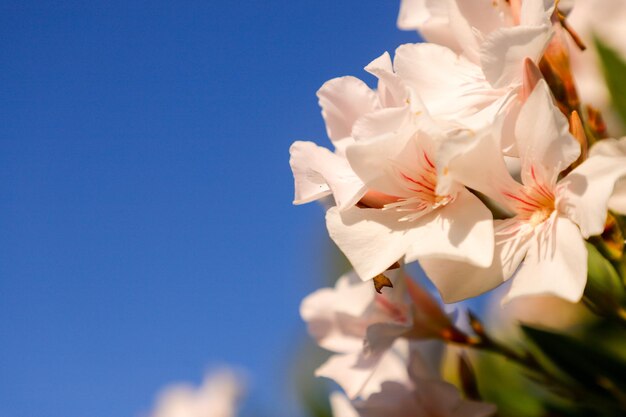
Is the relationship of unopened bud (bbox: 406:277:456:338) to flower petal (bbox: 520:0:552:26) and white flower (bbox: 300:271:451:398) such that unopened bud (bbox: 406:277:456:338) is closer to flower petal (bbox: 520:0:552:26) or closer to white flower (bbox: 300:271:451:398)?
white flower (bbox: 300:271:451:398)

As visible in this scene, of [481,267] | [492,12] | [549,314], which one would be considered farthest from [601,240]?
[549,314]

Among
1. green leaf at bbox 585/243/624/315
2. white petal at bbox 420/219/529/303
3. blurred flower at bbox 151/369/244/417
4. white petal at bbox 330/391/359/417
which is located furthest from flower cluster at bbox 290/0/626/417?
blurred flower at bbox 151/369/244/417

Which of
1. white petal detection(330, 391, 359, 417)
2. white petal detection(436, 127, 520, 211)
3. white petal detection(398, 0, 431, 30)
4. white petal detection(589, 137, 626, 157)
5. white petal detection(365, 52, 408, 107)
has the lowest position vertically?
white petal detection(330, 391, 359, 417)

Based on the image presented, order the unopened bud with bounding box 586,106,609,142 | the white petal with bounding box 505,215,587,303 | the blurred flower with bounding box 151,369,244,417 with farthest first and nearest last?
1. the blurred flower with bounding box 151,369,244,417
2. the unopened bud with bounding box 586,106,609,142
3. the white petal with bounding box 505,215,587,303

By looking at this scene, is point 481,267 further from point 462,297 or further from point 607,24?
point 607,24

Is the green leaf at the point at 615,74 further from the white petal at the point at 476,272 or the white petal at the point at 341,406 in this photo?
the white petal at the point at 341,406

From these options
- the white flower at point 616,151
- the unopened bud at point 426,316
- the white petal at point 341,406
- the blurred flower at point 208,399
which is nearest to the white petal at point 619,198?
the white flower at point 616,151

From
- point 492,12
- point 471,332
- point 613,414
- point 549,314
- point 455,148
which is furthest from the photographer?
point 549,314

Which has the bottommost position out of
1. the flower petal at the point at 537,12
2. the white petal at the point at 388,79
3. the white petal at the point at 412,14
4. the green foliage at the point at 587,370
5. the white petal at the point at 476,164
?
the green foliage at the point at 587,370
